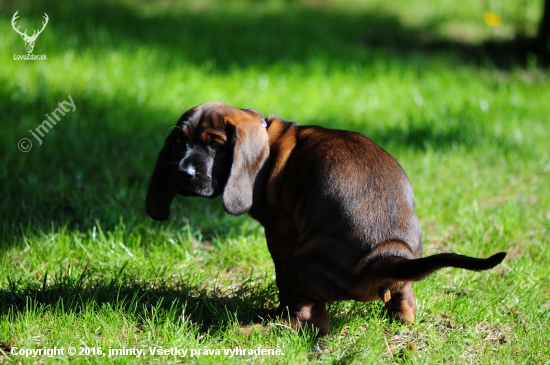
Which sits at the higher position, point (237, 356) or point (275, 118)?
point (275, 118)

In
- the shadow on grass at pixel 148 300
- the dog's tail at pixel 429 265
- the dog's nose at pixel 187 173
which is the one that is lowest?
the shadow on grass at pixel 148 300

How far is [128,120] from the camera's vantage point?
6445 millimetres

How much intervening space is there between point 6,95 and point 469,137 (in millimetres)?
4617

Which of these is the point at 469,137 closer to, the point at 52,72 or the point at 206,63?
the point at 206,63

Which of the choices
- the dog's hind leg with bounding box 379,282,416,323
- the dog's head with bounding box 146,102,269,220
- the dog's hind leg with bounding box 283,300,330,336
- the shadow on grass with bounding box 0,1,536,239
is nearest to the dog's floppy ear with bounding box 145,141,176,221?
the dog's head with bounding box 146,102,269,220

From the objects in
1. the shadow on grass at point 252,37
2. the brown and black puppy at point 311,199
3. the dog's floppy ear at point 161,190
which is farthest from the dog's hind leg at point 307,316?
the shadow on grass at point 252,37

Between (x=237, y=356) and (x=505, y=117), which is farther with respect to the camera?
(x=505, y=117)

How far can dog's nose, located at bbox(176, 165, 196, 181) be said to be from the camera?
356 centimetres

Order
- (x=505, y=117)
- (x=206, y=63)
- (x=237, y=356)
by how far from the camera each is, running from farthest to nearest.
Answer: (x=206, y=63)
(x=505, y=117)
(x=237, y=356)

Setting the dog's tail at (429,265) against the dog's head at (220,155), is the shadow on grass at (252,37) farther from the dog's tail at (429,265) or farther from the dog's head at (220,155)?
the dog's tail at (429,265)

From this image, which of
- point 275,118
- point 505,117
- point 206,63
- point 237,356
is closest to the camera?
point 237,356

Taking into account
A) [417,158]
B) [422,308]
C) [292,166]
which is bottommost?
[422,308]

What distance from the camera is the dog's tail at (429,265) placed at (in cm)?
296

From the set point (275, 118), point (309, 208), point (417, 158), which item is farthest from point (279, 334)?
point (417, 158)
